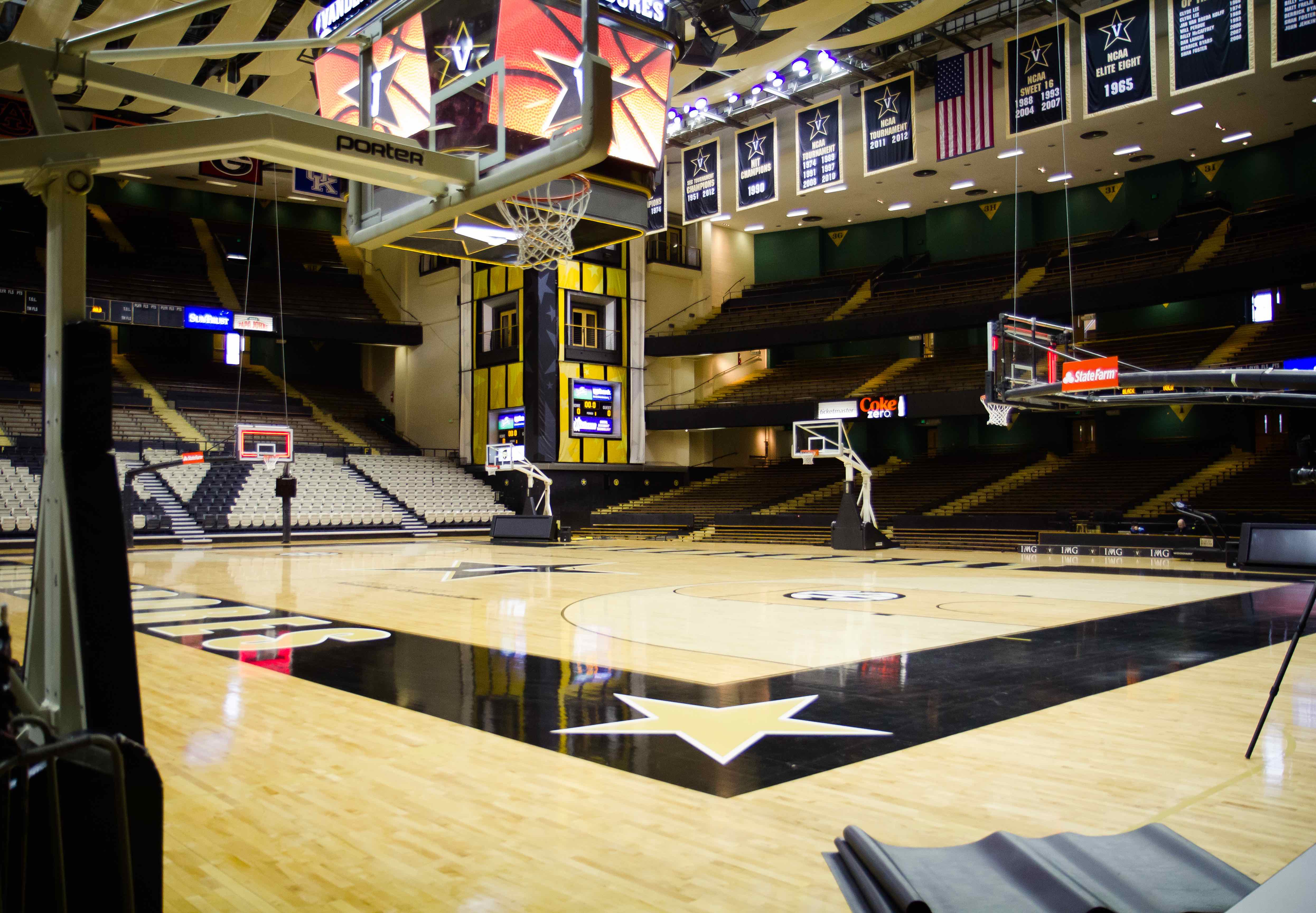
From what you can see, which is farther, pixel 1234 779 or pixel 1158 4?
pixel 1158 4

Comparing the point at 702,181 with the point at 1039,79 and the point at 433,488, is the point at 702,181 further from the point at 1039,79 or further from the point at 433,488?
the point at 433,488

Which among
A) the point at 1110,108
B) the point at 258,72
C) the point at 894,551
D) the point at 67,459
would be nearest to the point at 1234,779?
the point at 67,459

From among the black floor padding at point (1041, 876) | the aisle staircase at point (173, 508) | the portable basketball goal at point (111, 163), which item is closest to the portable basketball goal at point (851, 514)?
the aisle staircase at point (173, 508)

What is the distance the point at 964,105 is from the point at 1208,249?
10.9 metres

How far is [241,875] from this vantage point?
9.37 feet

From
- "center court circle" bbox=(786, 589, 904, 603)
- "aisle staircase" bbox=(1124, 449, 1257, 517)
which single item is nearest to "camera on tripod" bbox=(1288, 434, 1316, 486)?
"center court circle" bbox=(786, 589, 904, 603)

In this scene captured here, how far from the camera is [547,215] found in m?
8.22

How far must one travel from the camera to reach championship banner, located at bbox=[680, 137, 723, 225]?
19.7 meters

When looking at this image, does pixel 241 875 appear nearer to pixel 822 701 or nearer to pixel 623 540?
pixel 822 701

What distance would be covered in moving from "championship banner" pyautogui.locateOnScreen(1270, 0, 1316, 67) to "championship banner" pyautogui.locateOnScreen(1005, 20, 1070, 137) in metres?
3.05

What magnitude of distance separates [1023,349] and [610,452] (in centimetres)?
1546

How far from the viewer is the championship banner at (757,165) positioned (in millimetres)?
18734

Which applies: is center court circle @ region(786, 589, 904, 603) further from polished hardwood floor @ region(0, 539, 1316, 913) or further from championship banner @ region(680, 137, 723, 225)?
championship banner @ region(680, 137, 723, 225)

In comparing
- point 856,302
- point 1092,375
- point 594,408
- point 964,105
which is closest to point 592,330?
point 594,408
